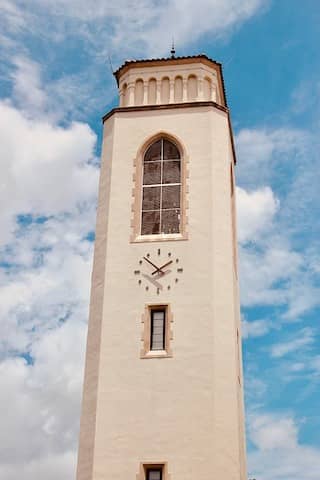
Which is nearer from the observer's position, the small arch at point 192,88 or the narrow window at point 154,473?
the narrow window at point 154,473

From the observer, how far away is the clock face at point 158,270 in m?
23.6

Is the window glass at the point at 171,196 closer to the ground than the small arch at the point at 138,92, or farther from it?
closer to the ground

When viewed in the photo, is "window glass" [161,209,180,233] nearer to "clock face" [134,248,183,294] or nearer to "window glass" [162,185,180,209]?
"window glass" [162,185,180,209]

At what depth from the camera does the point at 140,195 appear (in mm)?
25672

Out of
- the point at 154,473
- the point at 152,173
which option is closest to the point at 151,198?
the point at 152,173

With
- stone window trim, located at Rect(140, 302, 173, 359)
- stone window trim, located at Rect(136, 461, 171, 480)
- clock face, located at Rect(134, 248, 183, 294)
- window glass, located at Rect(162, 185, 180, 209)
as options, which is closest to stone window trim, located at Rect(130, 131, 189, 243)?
window glass, located at Rect(162, 185, 180, 209)

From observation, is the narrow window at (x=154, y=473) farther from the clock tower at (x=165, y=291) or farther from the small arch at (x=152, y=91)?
the small arch at (x=152, y=91)

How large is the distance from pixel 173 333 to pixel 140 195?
554 centimetres

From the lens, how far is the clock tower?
69.2 ft

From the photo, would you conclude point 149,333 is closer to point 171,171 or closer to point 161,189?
point 161,189

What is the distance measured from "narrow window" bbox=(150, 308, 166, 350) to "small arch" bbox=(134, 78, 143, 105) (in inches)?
354

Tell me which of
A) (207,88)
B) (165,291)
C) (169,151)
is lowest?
(165,291)

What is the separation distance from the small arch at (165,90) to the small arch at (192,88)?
2.65ft

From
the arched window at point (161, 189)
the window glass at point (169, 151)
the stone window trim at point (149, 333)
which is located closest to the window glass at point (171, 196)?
the arched window at point (161, 189)
